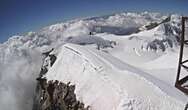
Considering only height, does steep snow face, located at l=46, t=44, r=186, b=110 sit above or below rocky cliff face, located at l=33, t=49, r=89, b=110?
above

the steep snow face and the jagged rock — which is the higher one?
the steep snow face

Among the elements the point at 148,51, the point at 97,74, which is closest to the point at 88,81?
the point at 97,74

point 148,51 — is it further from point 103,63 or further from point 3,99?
point 103,63

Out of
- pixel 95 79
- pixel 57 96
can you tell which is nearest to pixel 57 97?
pixel 57 96

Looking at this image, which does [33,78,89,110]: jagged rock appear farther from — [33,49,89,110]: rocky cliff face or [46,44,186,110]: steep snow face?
[46,44,186,110]: steep snow face

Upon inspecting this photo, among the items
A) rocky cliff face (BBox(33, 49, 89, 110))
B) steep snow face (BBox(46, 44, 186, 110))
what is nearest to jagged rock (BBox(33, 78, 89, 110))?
rocky cliff face (BBox(33, 49, 89, 110))

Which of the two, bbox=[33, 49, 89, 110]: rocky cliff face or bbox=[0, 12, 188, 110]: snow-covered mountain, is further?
bbox=[33, 49, 89, 110]: rocky cliff face

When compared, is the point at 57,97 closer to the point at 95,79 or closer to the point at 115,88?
the point at 95,79

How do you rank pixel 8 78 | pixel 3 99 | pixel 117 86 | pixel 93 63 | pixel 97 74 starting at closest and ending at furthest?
1. pixel 117 86
2. pixel 97 74
3. pixel 93 63
4. pixel 3 99
5. pixel 8 78
